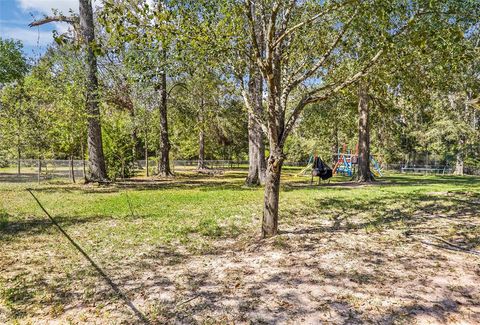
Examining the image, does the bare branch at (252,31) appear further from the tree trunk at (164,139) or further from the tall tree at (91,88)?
the tree trunk at (164,139)

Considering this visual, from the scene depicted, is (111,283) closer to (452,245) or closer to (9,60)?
(452,245)

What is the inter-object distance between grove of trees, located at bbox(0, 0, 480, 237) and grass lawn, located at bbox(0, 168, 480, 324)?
127cm

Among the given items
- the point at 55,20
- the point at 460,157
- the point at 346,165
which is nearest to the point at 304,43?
the point at 55,20

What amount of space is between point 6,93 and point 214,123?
14.3 meters

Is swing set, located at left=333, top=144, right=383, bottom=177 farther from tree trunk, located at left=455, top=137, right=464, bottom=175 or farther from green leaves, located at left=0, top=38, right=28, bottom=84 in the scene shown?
green leaves, located at left=0, top=38, right=28, bottom=84

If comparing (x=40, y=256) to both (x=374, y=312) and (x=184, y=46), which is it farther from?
(x=374, y=312)

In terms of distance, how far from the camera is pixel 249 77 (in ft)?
27.0

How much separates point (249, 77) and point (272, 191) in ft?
11.2

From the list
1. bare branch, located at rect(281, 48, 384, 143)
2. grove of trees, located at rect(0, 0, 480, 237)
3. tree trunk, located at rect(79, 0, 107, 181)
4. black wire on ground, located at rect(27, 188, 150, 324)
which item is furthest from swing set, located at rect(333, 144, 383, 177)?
black wire on ground, located at rect(27, 188, 150, 324)

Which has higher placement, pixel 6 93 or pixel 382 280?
pixel 6 93

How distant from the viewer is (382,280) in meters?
4.22

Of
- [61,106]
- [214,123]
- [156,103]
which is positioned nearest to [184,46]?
[61,106]

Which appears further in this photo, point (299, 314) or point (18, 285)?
point (18, 285)

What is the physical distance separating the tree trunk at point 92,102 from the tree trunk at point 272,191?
10536mm
